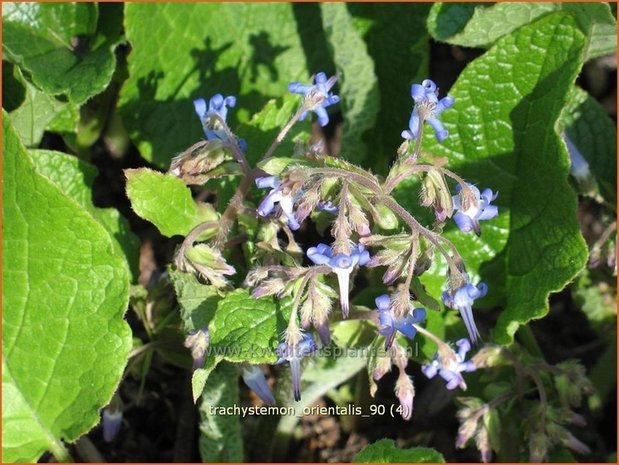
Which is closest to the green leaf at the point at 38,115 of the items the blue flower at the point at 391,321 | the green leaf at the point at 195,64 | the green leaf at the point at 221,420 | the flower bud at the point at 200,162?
the green leaf at the point at 195,64

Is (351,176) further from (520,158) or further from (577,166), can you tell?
(577,166)

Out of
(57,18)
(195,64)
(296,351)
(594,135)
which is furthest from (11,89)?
(594,135)

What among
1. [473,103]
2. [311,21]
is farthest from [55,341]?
[311,21]

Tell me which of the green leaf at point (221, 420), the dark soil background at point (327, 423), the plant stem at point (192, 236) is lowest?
the dark soil background at point (327, 423)

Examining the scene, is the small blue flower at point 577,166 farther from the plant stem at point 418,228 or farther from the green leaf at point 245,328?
the green leaf at point 245,328

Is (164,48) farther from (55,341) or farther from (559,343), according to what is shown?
(559,343)

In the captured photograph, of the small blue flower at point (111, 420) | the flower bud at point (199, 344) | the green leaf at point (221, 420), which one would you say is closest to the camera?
the flower bud at point (199, 344)

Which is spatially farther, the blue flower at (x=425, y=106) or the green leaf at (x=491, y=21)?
the green leaf at (x=491, y=21)
